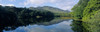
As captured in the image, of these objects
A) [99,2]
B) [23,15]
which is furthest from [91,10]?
[23,15]

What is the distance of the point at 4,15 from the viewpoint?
48406 millimetres

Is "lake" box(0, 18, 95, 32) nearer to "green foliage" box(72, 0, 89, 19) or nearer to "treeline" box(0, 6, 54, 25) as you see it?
"treeline" box(0, 6, 54, 25)

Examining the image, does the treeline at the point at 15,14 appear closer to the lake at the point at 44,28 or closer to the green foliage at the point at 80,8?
the lake at the point at 44,28

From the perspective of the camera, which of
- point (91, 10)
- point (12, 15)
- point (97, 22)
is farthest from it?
point (12, 15)

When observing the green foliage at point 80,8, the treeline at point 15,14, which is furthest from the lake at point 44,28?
the green foliage at point 80,8

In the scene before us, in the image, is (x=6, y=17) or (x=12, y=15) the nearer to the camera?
(x=6, y=17)

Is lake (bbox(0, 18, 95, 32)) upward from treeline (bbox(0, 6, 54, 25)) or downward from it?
downward

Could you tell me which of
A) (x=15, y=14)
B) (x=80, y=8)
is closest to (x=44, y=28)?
(x=80, y=8)

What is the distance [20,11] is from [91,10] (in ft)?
193

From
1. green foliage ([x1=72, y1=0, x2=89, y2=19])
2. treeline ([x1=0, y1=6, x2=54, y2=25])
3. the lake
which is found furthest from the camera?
treeline ([x1=0, y1=6, x2=54, y2=25])

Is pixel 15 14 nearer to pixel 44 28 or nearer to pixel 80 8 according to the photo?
pixel 80 8

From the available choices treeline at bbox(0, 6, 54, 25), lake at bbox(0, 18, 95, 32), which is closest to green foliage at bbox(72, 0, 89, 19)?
lake at bbox(0, 18, 95, 32)

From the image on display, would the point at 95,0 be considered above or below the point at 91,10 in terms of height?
above

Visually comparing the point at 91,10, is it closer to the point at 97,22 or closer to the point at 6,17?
the point at 97,22
